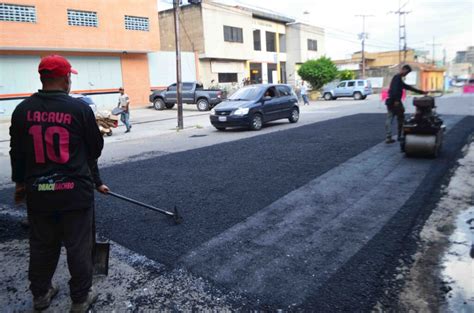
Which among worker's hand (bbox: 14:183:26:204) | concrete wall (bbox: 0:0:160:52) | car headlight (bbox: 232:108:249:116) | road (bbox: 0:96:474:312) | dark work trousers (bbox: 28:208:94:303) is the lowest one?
road (bbox: 0:96:474:312)

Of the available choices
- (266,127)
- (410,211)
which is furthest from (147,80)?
(410,211)

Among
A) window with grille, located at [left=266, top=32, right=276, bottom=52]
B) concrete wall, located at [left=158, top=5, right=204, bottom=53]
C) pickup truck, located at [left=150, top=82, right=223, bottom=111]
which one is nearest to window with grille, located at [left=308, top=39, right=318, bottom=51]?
window with grille, located at [left=266, top=32, right=276, bottom=52]

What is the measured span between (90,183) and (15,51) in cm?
2525

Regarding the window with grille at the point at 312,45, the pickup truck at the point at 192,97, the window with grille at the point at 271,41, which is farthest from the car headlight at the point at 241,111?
the window with grille at the point at 312,45

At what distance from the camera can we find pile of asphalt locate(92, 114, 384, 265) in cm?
453

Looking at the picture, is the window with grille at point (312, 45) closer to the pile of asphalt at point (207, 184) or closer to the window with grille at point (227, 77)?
the window with grille at point (227, 77)

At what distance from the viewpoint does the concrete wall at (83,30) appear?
24.0 meters

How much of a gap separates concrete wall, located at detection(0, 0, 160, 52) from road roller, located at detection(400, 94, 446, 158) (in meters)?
23.6

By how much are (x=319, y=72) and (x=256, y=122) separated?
88.4ft

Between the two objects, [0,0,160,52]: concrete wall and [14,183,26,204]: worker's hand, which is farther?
[0,0,160,52]: concrete wall

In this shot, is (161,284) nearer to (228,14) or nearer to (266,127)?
(266,127)

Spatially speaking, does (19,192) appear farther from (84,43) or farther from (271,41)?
(271,41)

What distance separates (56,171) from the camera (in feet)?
9.02

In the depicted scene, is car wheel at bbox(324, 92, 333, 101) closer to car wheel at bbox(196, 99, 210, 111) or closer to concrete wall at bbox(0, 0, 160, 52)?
car wheel at bbox(196, 99, 210, 111)
